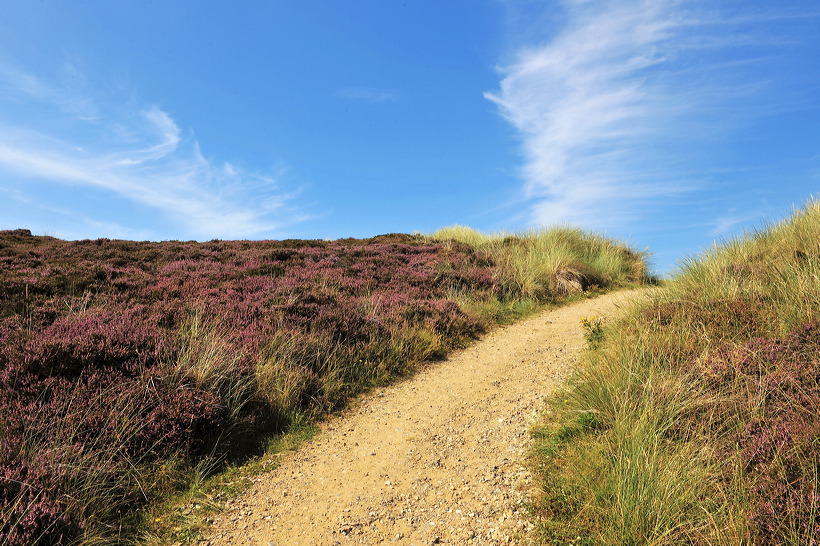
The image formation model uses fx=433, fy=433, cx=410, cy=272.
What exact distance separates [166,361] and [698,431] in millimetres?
6421

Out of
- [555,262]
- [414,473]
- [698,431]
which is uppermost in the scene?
[555,262]

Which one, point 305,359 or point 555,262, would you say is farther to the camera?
point 555,262

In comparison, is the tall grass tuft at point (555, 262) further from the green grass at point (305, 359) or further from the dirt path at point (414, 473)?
the dirt path at point (414, 473)

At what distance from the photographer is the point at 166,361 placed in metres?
6.01

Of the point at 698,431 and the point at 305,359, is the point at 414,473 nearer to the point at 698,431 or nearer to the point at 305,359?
the point at 698,431

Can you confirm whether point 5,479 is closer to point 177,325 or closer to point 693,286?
point 177,325

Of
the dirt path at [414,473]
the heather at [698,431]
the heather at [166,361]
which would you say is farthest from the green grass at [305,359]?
the heather at [698,431]

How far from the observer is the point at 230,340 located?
7.24 metres

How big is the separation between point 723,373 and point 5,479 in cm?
707

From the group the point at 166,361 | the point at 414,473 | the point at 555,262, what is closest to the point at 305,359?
the point at 166,361

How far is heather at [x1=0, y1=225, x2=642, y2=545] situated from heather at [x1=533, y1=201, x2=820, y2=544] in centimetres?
373

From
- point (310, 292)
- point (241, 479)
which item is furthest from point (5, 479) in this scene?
point (310, 292)

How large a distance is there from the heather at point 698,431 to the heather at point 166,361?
3.73 metres

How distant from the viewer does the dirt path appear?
13.3 feet
